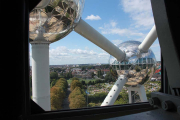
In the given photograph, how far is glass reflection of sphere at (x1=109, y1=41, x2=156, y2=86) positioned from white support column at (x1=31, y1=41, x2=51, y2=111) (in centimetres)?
392

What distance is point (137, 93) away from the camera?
7.29 m

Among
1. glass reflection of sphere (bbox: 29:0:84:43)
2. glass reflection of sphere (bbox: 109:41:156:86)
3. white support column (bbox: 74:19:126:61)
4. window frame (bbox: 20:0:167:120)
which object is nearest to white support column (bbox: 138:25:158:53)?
glass reflection of sphere (bbox: 109:41:156:86)

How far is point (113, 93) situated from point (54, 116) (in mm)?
4437

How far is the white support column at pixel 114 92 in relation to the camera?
5.37 m

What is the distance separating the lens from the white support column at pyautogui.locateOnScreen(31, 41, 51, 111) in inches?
102

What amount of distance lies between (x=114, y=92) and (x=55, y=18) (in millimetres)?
4093

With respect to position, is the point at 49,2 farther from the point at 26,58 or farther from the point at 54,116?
the point at 54,116

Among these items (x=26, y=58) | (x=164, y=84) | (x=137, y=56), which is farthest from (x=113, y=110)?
(x=137, y=56)

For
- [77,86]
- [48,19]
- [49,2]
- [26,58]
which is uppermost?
[49,2]

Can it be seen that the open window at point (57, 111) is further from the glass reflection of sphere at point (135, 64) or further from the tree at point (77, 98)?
the tree at point (77, 98)

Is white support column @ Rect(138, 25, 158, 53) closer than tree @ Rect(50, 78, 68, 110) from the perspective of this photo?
Yes

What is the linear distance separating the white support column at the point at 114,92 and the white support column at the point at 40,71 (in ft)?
10.4

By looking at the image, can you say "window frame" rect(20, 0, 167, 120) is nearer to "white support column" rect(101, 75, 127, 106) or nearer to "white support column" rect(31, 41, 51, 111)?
"white support column" rect(31, 41, 51, 111)

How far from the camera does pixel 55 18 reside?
2.39 metres
